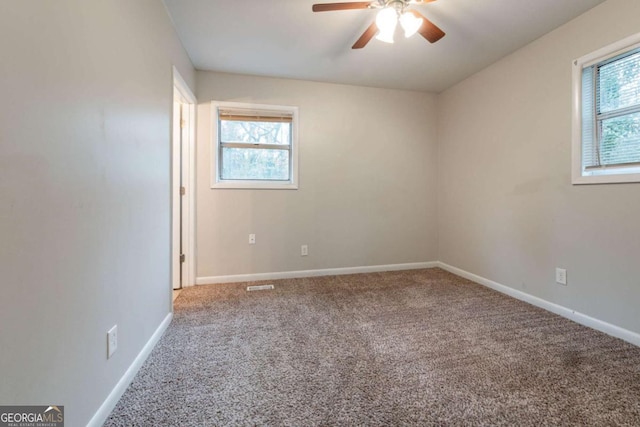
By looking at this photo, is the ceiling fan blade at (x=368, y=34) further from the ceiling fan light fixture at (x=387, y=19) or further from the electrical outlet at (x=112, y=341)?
the electrical outlet at (x=112, y=341)

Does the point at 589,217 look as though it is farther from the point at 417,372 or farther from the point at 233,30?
the point at 233,30

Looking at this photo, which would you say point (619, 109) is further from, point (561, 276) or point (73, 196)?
point (73, 196)

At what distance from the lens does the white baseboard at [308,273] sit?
3080 mm

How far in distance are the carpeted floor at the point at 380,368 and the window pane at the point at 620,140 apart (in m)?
1.29

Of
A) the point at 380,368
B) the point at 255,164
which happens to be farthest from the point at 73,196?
the point at 255,164

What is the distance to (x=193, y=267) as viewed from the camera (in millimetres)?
2971

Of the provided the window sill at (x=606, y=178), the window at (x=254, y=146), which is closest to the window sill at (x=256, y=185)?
the window at (x=254, y=146)

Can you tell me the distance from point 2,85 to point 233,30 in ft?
6.46

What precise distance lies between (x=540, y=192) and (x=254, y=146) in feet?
9.71

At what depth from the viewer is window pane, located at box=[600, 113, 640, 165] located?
72.4 inches

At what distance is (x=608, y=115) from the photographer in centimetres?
197

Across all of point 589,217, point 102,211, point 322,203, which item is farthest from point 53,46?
point 589,217

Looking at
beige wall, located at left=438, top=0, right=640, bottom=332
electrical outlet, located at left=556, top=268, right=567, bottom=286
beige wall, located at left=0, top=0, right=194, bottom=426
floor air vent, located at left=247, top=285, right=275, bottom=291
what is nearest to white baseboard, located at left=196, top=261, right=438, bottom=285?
floor air vent, located at left=247, top=285, right=275, bottom=291

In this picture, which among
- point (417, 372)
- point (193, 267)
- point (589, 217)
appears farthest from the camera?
point (193, 267)
